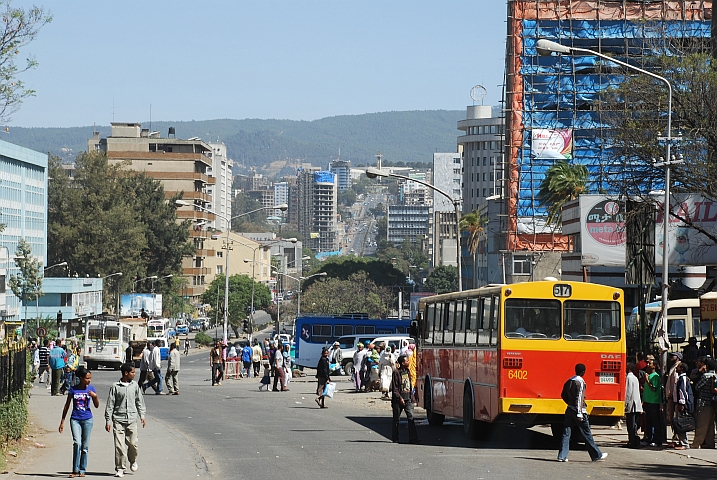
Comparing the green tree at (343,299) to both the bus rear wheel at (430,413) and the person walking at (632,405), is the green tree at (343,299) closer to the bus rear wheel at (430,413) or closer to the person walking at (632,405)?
the bus rear wheel at (430,413)

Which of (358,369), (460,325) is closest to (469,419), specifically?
(460,325)

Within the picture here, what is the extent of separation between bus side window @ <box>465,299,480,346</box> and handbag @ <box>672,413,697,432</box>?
3.82m

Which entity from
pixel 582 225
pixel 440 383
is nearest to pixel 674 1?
pixel 582 225

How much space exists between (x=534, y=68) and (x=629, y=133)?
47.6m

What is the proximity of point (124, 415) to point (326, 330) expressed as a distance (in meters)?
43.4

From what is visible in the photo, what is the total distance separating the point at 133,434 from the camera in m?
16.2

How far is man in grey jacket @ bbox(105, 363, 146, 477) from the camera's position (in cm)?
1603

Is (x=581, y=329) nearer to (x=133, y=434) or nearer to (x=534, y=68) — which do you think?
(x=133, y=434)

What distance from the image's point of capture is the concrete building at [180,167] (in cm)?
14525

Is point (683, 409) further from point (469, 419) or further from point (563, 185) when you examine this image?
point (563, 185)

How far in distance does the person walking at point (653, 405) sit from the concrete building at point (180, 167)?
403 ft

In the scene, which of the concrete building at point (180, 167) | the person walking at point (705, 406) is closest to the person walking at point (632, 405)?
the person walking at point (705, 406)

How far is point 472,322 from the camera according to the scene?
2197 cm

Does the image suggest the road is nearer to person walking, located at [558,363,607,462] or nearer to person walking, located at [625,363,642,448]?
person walking, located at [558,363,607,462]
